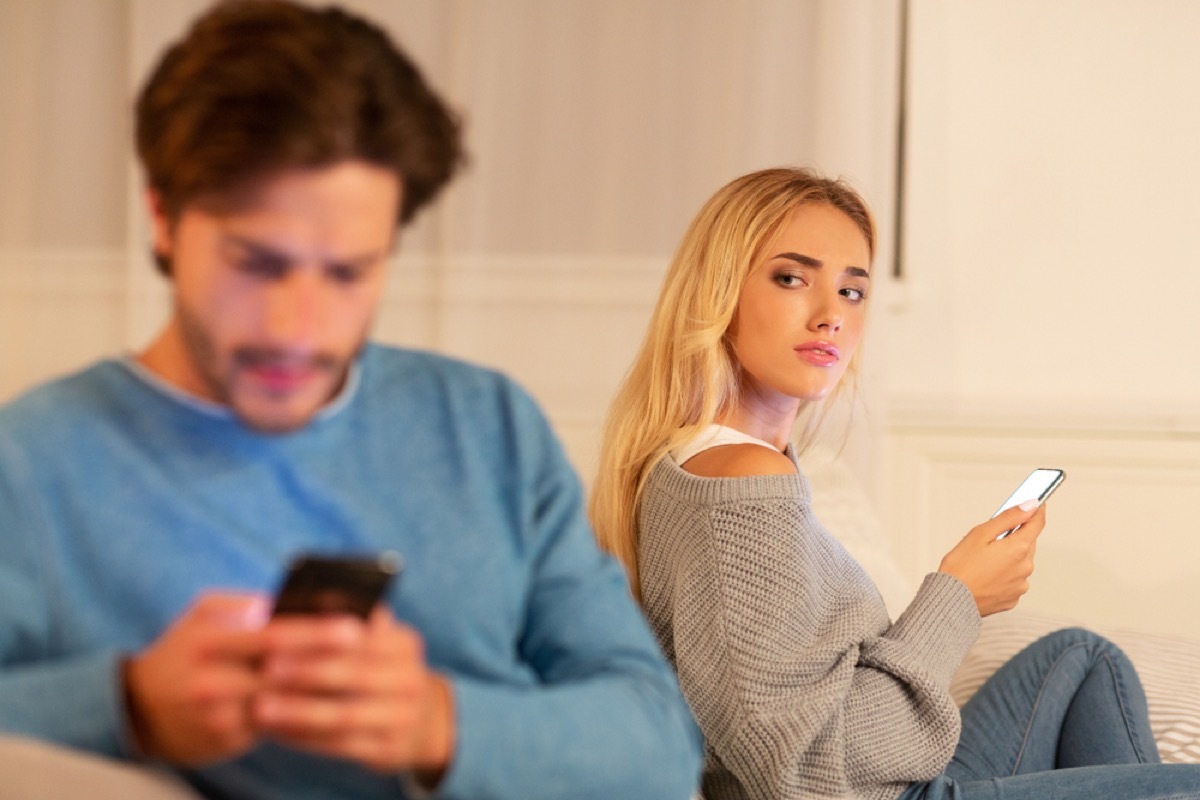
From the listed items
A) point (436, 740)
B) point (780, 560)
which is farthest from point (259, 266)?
point (780, 560)

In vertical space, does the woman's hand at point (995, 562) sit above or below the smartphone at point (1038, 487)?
below

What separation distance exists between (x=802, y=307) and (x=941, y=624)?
0.33 meters

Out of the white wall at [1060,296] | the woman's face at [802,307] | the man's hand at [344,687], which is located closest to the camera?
the man's hand at [344,687]

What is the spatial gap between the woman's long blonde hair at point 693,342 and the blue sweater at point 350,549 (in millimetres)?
476

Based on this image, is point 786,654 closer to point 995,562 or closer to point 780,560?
point 780,560

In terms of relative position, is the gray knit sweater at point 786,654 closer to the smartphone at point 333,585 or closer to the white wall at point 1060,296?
the smartphone at point 333,585

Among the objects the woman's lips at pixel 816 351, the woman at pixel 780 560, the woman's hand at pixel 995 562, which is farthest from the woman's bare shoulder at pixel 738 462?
the woman's hand at pixel 995 562

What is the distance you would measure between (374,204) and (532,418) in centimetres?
19

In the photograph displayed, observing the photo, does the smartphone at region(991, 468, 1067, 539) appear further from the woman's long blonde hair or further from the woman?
the woman's long blonde hair

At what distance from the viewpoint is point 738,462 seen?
3.88 feet

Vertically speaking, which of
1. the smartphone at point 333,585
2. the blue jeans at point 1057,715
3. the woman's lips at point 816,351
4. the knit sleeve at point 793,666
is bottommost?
the blue jeans at point 1057,715

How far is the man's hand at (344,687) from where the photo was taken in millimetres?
582

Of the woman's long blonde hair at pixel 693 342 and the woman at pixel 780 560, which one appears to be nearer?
the woman at pixel 780 560

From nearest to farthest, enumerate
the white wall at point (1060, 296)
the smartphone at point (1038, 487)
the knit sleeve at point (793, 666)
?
the knit sleeve at point (793, 666) → the smartphone at point (1038, 487) → the white wall at point (1060, 296)
